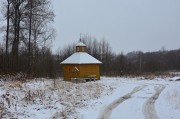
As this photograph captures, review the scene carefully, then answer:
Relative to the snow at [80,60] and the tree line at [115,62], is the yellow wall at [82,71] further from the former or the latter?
the tree line at [115,62]

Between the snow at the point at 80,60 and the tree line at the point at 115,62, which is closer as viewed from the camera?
the snow at the point at 80,60

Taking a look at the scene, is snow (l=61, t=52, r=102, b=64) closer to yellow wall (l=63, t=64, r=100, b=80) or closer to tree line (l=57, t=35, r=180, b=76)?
yellow wall (l=63, t=64, r=100, b=80)

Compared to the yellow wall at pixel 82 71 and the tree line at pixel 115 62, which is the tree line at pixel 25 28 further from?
the tree line at pixel 115 62

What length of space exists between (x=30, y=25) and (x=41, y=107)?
19.6m

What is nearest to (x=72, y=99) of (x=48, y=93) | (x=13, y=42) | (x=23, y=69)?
(x=48, y=93)

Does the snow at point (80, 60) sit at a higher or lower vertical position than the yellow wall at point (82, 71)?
higher

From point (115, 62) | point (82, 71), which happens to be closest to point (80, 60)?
point (82, 71)

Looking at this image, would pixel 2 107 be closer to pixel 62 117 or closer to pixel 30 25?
pixel 62 117

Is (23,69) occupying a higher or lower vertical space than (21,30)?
lower

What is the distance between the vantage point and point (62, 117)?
10555mm

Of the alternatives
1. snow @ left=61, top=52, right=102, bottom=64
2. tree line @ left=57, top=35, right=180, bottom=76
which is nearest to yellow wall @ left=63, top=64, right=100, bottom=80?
snow @ left=61, top=52, right=102, bottom=64

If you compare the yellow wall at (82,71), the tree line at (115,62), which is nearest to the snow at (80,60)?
the yellow wall at (82,71)

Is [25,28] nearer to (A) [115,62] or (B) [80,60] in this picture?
(B) [80,60]

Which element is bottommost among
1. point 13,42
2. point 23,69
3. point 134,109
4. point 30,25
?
point 134,109
